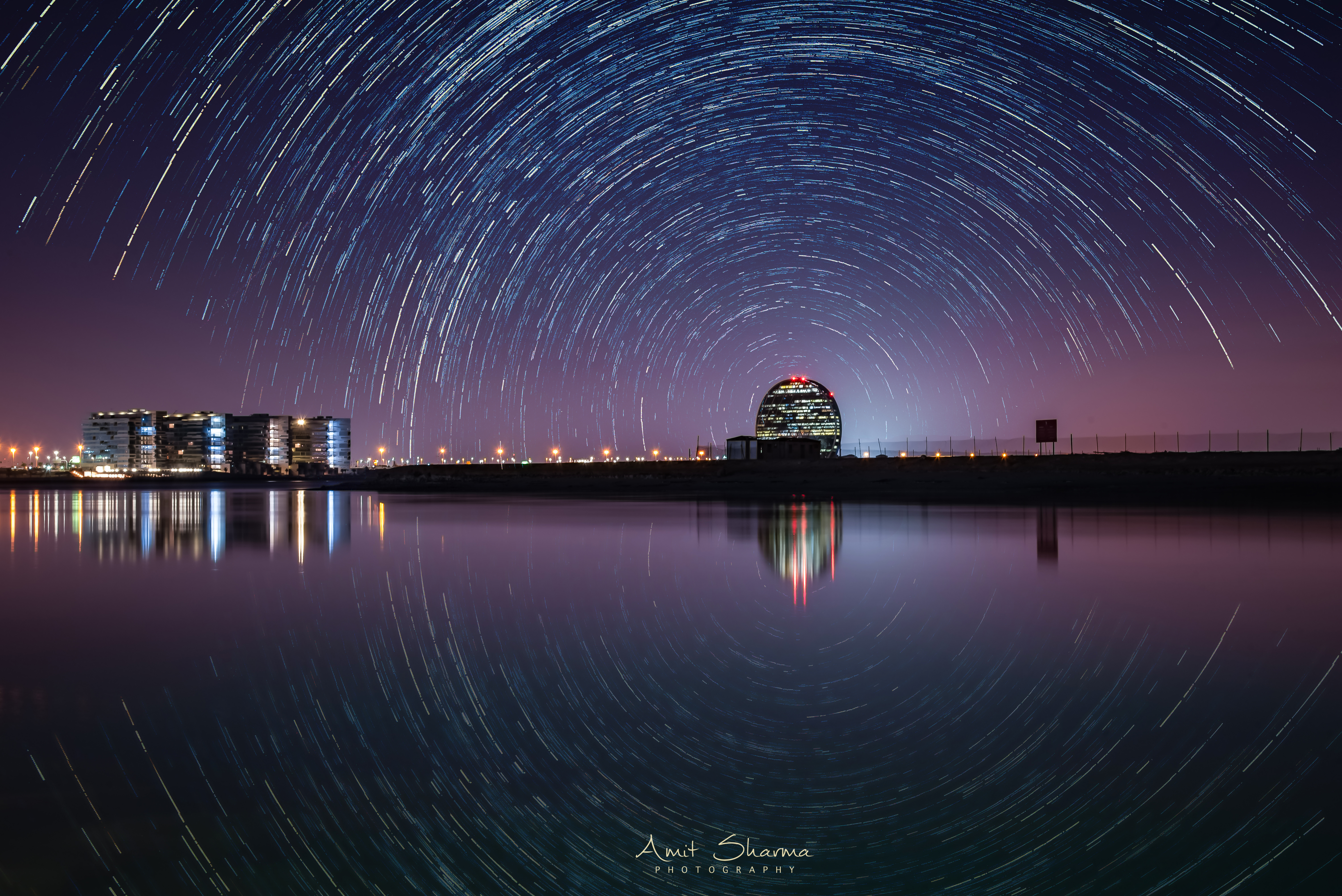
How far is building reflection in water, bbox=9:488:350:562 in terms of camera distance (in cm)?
2403

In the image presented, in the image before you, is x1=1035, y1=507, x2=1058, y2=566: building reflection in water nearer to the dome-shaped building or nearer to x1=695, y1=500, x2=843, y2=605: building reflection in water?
x1=695, y1=500, x2=843, y2=605: building reflection in water

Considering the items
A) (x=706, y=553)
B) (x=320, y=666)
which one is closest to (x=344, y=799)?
(x=320, y=666)

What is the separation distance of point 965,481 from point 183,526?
155 ft

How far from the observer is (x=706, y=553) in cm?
2100

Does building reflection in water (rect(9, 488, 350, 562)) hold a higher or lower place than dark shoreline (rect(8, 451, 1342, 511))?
lower

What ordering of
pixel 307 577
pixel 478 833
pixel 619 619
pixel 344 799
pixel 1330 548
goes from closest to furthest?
pixel 478 833
pixel 344 799
pixel 619 619
pixel 307 577
pixel 1330 548

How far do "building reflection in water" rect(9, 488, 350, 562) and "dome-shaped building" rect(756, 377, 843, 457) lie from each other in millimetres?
125192

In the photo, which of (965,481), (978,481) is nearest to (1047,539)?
(978,481)

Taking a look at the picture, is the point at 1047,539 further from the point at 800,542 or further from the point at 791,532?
the point at 791,532

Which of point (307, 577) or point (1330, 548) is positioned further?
point (1330, 548)

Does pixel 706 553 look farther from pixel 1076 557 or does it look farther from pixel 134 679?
pixel 134 679

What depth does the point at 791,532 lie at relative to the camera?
89.2 ft

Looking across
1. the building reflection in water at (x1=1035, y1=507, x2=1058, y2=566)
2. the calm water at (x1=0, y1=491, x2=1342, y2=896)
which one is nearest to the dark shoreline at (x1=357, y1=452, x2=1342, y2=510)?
the building reflection in water at (x1=1035, y1=507, x2=1058, y2=566)

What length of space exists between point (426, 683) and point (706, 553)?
12.6 meters
